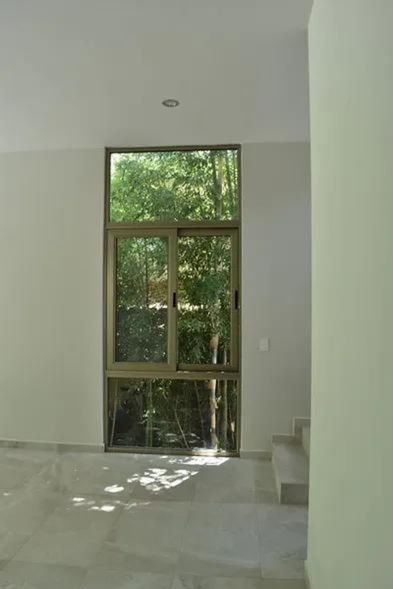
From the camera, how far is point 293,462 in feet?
11.2

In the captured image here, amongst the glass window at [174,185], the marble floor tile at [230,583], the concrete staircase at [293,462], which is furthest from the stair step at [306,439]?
the glass window at [174,185]

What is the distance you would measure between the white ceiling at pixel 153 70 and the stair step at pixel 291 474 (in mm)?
2683

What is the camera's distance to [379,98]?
110 centimetres

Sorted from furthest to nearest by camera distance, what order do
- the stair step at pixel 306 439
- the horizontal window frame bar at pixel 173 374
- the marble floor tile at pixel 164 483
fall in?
the horizontal window frame bar at pixel 173 374 → the stair step at pixel 306 439 → the marble floor tile at pixel 164 483

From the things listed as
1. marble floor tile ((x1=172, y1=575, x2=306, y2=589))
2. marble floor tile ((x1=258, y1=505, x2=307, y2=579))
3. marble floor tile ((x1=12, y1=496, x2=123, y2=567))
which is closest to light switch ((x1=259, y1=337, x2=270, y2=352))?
marble floor tile ((x1=258, y1=505, x2=307, y2=579))

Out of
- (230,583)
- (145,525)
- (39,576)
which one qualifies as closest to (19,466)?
(145,525)

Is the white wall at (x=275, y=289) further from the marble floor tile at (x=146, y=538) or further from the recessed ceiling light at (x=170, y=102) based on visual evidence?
the marble floor tile at (x=146, y=538)

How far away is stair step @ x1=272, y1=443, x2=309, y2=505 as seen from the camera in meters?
3.08

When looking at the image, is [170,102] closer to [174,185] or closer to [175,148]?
[175,148]

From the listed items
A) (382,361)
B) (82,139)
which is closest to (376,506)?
(382,361)

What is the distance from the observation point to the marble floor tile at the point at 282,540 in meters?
2.31

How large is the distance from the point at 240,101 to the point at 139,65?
79 cm

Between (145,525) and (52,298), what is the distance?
224 centimetres

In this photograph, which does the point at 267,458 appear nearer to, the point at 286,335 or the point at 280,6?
the point at 286,335
